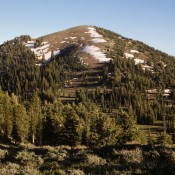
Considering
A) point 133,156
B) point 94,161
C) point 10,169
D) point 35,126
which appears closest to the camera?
point 10,169

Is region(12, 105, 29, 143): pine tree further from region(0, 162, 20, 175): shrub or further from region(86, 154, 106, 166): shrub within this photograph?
region(0, 162, 20, 175): shrub

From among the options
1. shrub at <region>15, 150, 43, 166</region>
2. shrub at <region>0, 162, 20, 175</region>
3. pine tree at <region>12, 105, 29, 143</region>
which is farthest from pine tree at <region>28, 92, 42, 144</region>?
shrub at <region>0, 162, 20, 175</region>

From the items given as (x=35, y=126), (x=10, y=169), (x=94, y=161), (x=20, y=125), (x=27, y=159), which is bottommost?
(x=35, y=126)

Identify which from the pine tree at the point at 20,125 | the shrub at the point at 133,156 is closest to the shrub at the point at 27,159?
the shrub at the point at 133,156

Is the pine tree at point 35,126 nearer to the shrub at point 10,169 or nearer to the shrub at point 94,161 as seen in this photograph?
the shrub at point 94,161

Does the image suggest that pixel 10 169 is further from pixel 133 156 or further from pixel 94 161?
pixel 133 156

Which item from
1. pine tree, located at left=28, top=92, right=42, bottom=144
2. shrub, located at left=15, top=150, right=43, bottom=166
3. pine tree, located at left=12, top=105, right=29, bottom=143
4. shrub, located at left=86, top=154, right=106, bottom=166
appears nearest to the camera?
shrub, located at left=86, top=154, right=106, bottom=166

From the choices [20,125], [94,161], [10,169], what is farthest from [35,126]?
[10,169]

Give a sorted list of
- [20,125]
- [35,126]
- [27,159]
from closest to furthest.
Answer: [27,159] → [20,125] → [35,126]

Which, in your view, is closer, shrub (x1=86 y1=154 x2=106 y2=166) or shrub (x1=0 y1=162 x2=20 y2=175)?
shrub (x1=0 y1=162 x2=20 y2=175)

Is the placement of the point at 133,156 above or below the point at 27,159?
above

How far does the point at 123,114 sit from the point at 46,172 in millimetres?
73026

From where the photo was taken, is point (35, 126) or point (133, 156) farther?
point (35, 126)

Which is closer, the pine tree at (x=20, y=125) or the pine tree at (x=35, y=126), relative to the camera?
the pine tree at (x=20, y=125)
